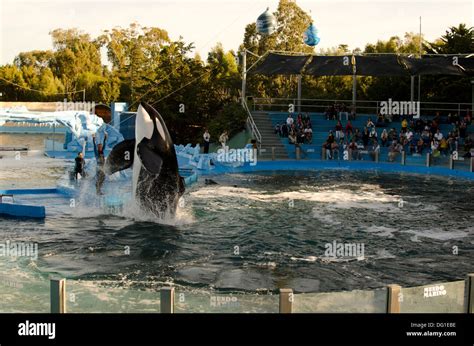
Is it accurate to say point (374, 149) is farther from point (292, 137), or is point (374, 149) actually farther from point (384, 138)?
point (292, 137)

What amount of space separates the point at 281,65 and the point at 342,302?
23.9 metres

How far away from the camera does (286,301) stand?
16.3ft

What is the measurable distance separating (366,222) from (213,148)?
15.3 meters

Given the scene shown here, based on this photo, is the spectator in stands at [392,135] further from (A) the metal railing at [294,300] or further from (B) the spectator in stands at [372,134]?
(A) the metal railing at [294,300]

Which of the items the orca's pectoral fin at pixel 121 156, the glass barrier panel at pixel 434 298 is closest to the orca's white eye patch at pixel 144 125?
the orca's pectoral fin at pixel 121 156

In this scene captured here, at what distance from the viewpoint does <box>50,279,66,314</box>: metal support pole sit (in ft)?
17.2

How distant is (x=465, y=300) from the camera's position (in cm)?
548

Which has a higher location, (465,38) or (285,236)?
(465,38)

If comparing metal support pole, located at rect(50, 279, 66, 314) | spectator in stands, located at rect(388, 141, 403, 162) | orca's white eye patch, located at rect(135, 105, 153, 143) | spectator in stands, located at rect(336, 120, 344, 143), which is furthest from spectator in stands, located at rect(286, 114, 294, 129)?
metal support pole, located at rect(50, 279, 66, 314)

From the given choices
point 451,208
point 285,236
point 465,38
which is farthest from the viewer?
point 465,38

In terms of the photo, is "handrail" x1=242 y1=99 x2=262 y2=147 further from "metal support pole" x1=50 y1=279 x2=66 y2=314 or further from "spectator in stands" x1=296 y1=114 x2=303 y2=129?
"metal support pole" x1=50 y1=279 x2=66 y2=314

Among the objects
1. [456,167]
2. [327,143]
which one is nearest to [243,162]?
[327,143]

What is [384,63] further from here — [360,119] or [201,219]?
[201,219]
